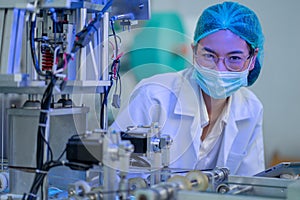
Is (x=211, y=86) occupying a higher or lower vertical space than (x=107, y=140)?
higher

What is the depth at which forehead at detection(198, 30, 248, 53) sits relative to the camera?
2229mm

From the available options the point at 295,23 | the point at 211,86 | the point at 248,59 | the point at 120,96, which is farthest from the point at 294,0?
the point at 120,96

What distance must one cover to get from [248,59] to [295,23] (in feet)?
3.16

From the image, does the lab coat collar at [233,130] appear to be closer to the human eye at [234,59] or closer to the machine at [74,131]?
the human eye at [234,59]

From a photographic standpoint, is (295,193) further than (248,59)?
No

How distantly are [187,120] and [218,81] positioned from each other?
21 cm

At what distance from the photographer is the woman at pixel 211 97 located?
86.0 inches

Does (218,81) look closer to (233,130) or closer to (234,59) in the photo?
(234,59)

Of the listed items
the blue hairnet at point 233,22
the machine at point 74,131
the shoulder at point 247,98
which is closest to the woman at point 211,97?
the blue hairnet at point 233,22

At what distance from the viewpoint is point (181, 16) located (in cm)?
327

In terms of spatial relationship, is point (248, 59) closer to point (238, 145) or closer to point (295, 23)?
point (238, 145)

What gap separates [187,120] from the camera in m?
2.22

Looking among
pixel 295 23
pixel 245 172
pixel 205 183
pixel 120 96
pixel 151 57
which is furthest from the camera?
pixel 295 23

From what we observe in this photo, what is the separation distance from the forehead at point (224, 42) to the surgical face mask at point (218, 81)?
10 centimetres
